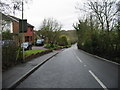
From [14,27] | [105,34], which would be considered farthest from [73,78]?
[14,27]

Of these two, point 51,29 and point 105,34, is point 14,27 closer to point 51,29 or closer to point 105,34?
point 51,29

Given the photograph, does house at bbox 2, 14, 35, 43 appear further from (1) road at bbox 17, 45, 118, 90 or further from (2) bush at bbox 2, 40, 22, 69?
(1) road at bbox 17, 45, 118, 90

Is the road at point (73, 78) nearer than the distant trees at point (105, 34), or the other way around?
the road at point (73, 78)

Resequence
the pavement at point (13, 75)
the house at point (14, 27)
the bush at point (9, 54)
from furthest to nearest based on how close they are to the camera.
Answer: the house at point (14, 27), the bush at point (9, 54), the pavement at point (13, 75)

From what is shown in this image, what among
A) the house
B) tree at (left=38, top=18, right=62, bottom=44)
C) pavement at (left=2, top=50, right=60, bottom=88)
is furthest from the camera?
tree at (left=38, top=18, right=62, bottom=44)

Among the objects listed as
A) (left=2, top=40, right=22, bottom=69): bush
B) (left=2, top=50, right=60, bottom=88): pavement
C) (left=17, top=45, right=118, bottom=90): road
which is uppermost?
(left=2, top=40, right=22, bottom=69): bush

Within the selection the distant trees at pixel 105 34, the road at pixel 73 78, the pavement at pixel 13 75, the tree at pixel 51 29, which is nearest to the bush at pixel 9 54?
the pavement at pixel 13 75

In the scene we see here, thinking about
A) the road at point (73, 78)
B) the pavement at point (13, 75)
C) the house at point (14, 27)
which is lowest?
the road at point (73, 78)

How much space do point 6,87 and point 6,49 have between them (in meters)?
4.40

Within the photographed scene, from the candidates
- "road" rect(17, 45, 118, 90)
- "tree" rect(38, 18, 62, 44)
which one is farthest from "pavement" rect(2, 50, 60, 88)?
"tree" rect(38, 18, 62, 44)

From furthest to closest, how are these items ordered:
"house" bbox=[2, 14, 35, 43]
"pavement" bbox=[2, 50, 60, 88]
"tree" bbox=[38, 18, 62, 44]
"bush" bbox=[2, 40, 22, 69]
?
1. "tree" bbox=[38, 18, 62, 44]
2. "house" bbox=[2, 14, 35, 43]
3. "bush" bbox=[2, 40, 22, 69]
4. "pavement" bbox=[2, 50, 60, 88]

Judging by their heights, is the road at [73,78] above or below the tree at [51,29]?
below

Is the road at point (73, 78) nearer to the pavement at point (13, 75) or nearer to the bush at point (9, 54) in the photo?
the pavement at point (13, 75)

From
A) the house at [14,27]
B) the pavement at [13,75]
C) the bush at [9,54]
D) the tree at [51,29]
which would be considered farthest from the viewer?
the tree at [51,29]
